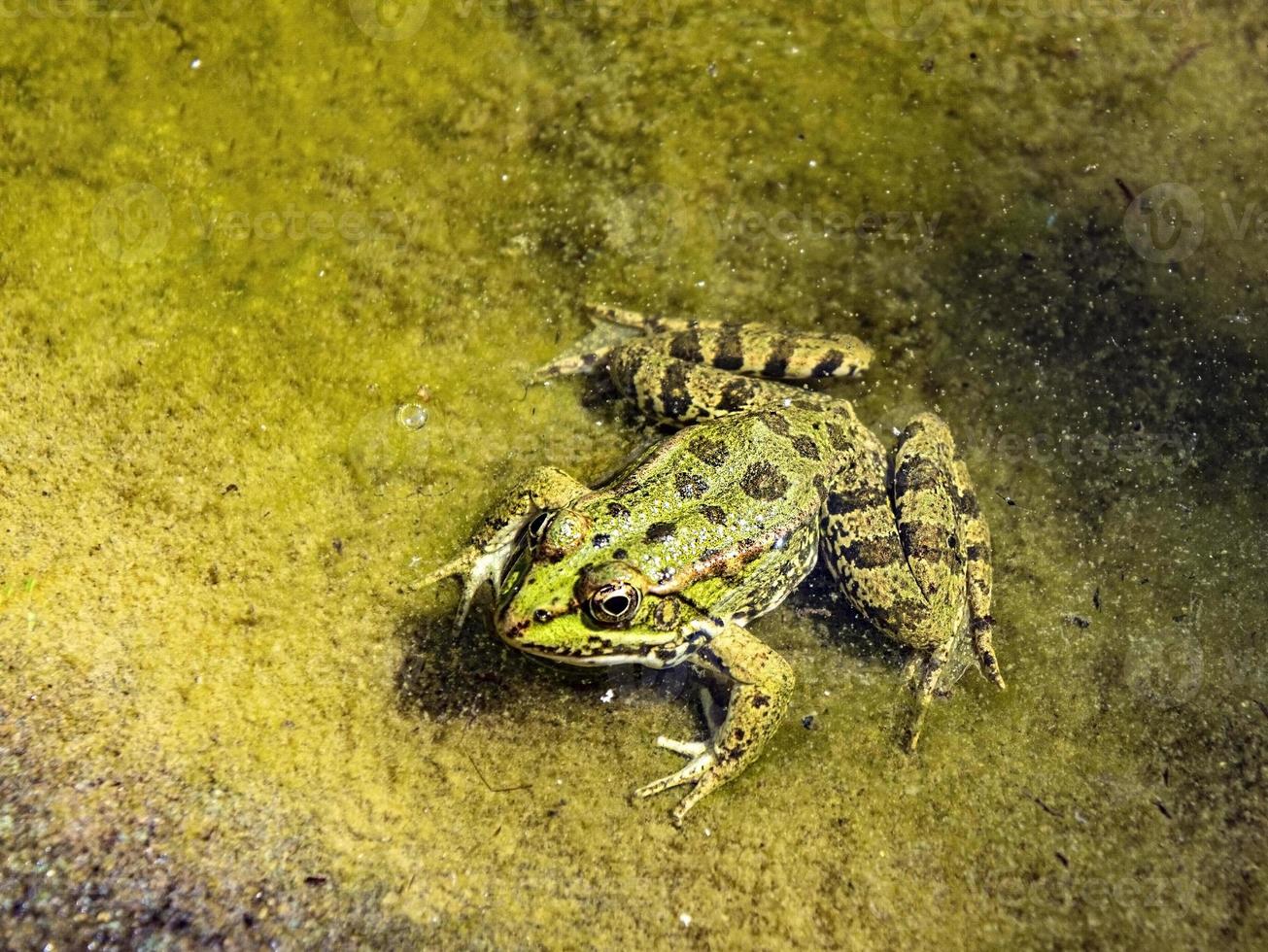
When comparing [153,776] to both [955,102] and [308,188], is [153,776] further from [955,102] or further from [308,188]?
[955,102]

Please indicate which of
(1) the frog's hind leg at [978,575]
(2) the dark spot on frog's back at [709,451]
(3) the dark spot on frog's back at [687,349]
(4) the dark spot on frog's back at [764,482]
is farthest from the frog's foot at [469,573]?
(1) the frog's hind leg at [978,575]

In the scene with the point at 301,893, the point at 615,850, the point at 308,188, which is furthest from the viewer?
the point at 308,188

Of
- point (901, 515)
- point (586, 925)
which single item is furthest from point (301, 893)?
point (901, 515)

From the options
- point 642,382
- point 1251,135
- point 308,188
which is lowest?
point 642,382

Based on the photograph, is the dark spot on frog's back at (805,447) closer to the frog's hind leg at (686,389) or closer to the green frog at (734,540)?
the green frog at (734,540)

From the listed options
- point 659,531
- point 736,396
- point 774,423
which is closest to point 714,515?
point 659,531

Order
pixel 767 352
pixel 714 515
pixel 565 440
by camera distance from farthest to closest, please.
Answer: pixel 565 440 < pixel 767 352 < pixel 714 515

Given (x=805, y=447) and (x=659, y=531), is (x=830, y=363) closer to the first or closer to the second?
(x=805, y=447)
